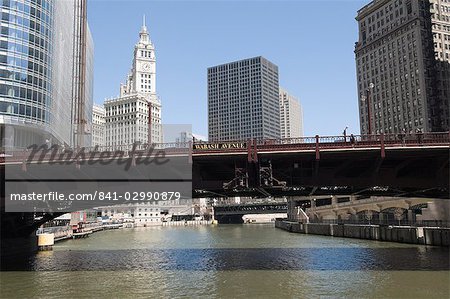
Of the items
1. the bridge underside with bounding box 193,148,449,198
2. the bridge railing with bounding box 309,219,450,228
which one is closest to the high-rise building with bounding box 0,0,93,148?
the bridge underside with bounding box 193,148,449,198

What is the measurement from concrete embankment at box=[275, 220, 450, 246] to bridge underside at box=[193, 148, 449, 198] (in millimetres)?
22321

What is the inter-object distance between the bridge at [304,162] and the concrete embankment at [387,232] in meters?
23.3

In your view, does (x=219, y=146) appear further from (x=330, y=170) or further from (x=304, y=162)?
(x=330, y=170)

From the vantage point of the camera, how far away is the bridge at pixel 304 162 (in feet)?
149

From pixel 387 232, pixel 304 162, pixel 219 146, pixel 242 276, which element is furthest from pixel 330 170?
pixel 387 232

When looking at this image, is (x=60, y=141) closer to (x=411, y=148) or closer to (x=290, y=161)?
(x=290, y=161)

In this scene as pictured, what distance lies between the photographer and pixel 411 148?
1759 inches

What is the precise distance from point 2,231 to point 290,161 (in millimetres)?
50312

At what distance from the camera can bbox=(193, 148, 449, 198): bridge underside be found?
4703cm

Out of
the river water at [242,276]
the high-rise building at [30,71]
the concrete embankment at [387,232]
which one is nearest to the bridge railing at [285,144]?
the river water at [242,276]

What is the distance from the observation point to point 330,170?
51.1 m

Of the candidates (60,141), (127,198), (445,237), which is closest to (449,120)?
(445,237)

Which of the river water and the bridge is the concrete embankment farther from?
the bridge

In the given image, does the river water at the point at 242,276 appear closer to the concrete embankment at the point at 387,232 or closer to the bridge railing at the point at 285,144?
the concrete embankment at the point at 387,232
